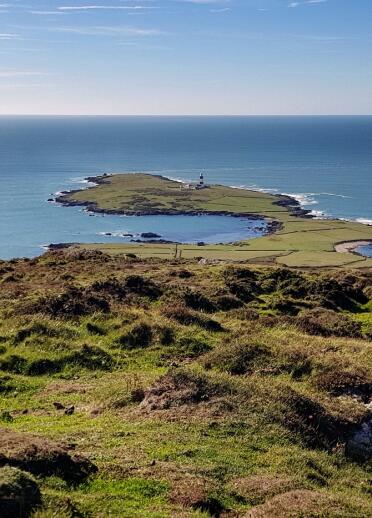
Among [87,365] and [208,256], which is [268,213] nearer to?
[208,256]

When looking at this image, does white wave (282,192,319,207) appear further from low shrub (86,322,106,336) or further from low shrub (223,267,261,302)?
low shrub (86,322,106,336)

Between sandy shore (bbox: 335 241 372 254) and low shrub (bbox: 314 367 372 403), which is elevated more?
low shrub (bbox: 314 367 372 403)

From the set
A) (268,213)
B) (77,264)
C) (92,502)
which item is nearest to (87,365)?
(92,502)

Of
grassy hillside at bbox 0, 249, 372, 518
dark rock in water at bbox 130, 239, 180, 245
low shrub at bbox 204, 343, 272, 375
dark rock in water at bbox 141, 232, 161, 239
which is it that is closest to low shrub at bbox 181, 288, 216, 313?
grassy hillside at bbox 0, 249, 372, 518

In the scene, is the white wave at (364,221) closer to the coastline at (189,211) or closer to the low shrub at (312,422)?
the coastline at (189,211)

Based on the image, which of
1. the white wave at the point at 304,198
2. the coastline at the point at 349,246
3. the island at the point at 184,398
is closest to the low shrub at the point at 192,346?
the island at the point at 184,398

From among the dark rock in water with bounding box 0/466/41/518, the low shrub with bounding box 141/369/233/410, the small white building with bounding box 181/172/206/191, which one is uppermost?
the dark rock in water with bounding box 0/466/41/518
